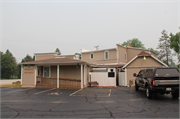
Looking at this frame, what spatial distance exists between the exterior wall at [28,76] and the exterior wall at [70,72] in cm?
348

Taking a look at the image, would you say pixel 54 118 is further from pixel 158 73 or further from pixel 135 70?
pixel 135 70

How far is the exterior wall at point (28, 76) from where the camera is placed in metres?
17.6

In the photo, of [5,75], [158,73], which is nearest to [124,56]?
[158,73]

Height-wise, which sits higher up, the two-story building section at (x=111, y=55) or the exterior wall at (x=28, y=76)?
the two-story building section at (x=111, y=55)

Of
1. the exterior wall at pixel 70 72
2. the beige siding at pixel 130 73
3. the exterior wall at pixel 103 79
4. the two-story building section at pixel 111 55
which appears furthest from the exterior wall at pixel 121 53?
the exterior wall at pixel 70 72

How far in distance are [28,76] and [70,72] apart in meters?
5.00

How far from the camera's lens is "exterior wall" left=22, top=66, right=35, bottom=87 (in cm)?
1764

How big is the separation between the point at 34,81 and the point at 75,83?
4865mm

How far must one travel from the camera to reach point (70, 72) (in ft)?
61.9

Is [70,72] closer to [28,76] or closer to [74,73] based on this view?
[74,73]

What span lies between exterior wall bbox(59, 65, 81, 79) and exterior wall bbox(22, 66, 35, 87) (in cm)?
348

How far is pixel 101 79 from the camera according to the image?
1855 centimetres

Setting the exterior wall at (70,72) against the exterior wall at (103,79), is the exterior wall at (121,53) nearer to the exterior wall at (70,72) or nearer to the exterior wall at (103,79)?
the exterior wall at (103,79)

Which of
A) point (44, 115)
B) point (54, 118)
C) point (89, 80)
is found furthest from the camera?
point (89, 80)
